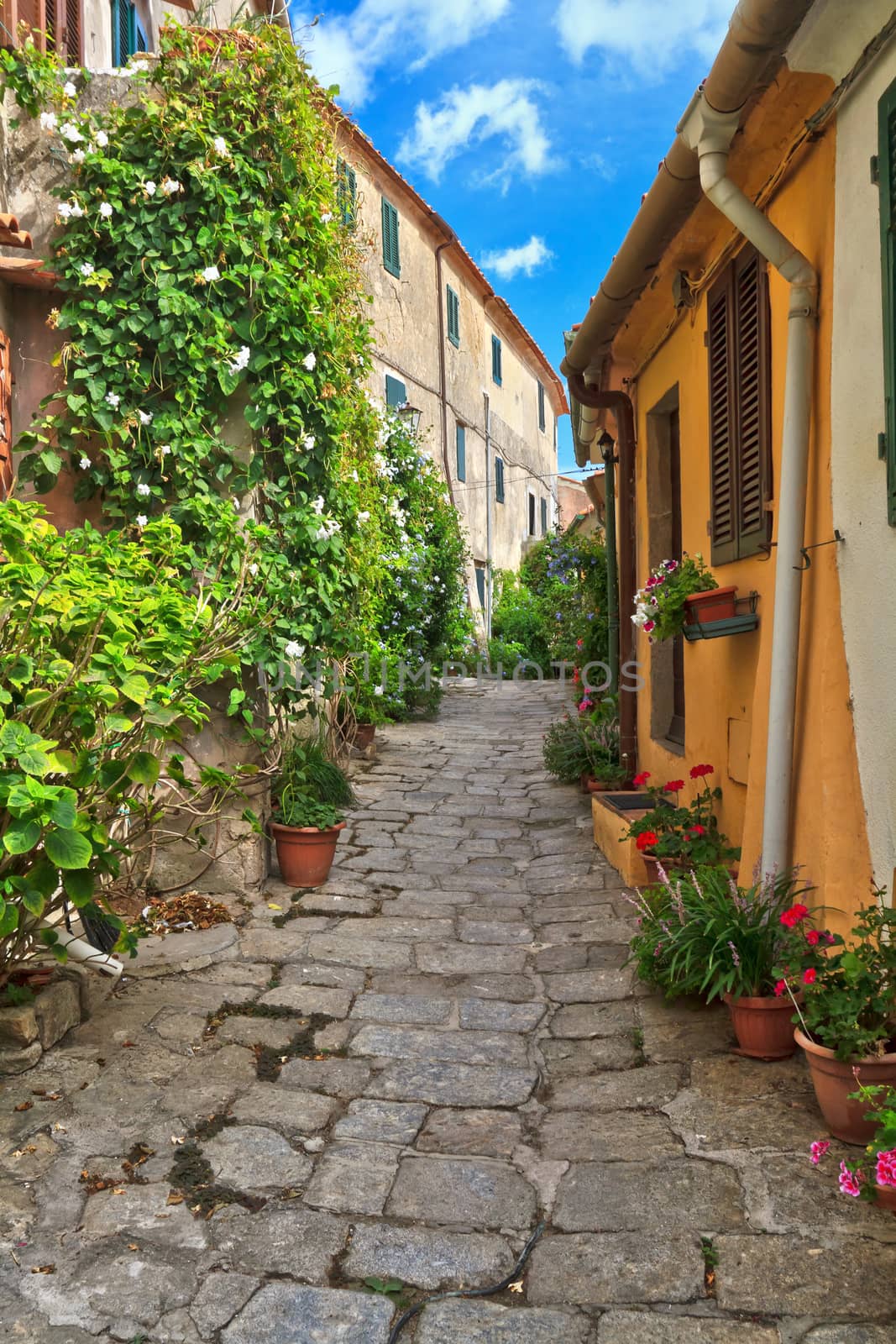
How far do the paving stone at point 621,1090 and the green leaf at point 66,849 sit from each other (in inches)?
66.0

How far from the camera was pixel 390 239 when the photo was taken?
1466 cm

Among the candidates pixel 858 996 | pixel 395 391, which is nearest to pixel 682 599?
pixel 858 996

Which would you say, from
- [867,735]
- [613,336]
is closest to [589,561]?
[613,336]

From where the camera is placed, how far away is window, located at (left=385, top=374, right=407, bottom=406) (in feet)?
Answer: 47.0

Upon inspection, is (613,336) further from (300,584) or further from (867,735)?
(867,735)

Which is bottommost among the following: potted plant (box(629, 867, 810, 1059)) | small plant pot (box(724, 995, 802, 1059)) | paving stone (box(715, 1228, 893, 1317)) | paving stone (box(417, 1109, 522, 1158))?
paving stone (box(417, 1109, 522, 1158))

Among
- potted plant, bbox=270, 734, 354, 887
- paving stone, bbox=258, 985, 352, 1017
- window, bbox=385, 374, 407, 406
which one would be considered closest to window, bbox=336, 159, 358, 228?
potted plant, bbox=270, 734, 354, 887

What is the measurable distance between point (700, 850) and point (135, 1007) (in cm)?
255

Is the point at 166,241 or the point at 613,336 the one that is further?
the point at 613,336

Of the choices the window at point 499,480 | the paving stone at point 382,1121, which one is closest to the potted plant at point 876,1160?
the paving stone at point 382,1121

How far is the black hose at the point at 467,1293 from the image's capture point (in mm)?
2271

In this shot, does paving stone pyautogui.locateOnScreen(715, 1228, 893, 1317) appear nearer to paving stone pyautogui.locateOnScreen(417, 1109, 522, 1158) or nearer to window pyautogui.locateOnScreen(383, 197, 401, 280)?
paving stone pyautogui.locateOnScreen(417, 1109, 522, 1158)

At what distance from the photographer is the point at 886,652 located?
3.07m

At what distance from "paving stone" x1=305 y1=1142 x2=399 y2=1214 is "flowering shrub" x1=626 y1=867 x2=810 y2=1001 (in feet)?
3.91
